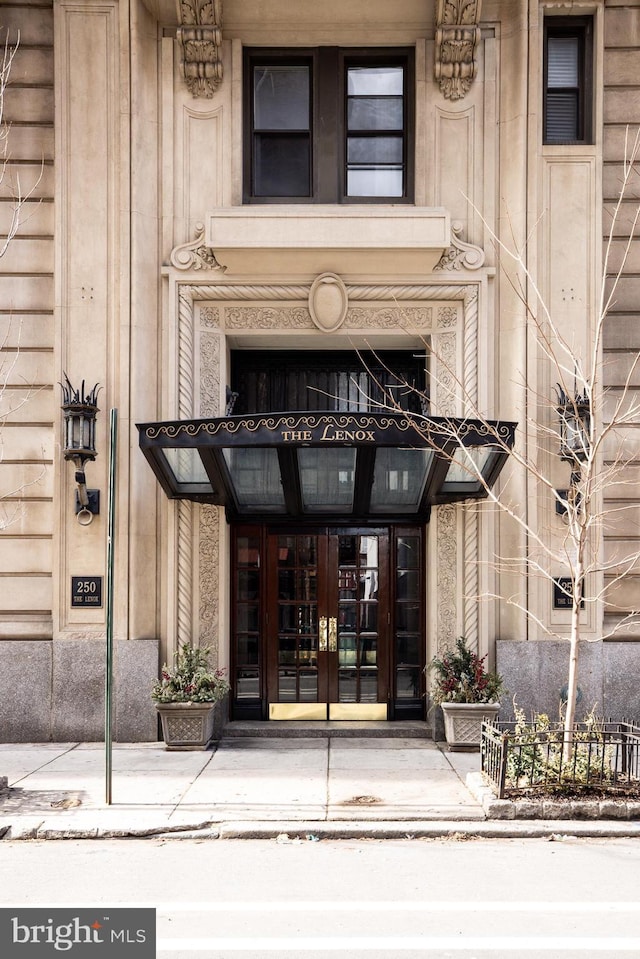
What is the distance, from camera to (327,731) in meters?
11.8

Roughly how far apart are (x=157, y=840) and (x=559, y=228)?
9.14 metres

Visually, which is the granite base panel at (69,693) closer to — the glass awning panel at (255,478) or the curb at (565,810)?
the glass awning panel at (255,478)

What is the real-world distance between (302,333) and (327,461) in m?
2.11

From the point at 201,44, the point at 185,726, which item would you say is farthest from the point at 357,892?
the point at 201,44

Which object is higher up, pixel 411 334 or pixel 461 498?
pixel 411 334

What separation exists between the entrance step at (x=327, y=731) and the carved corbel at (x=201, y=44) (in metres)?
8.80

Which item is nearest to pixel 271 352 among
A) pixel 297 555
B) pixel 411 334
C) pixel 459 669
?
pixel 411 334

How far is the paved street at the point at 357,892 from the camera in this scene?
5531 mm

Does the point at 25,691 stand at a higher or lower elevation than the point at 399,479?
lower

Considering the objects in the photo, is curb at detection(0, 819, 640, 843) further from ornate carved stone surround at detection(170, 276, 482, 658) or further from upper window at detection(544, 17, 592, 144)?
upper window at detection(544, 17, 592, 144)

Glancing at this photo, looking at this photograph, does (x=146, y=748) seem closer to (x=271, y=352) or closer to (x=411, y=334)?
(x=271, y=352)

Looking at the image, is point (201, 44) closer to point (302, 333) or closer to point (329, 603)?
point (302, 333)

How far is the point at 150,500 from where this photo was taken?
38.6 ft

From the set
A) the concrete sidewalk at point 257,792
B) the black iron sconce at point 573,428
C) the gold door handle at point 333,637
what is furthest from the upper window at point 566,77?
the concrete sidewalk at point 257,792
